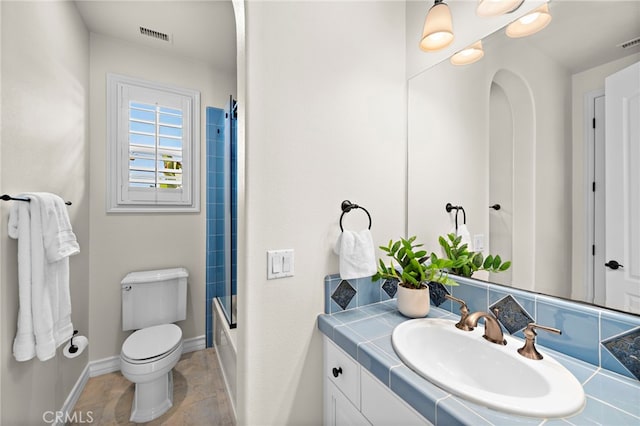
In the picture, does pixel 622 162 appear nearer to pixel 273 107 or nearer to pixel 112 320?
pixel 273 107

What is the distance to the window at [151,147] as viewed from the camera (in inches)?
84.4

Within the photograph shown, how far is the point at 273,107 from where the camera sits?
1080 mm

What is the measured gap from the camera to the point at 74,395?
5.85 ft

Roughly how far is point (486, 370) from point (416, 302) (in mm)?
318

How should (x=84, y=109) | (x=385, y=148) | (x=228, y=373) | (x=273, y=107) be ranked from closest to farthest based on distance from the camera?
1. (x=273, y=107)
2. (x=385, y=148)
3. (x=228, y=373)
4. (x=84, y=109)

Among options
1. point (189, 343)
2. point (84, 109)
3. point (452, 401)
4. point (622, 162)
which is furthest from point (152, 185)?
point (622, 162)

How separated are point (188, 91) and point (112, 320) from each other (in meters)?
2.05

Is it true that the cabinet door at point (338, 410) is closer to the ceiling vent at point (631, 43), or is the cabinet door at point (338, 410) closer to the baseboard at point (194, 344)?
the ceiling vent at point (631, 43)

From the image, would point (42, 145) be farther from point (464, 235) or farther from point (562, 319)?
point (562, 319)

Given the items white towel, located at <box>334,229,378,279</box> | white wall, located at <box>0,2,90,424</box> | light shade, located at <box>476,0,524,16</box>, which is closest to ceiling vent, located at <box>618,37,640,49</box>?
light shade, located at <box>476,0,524,16</box>

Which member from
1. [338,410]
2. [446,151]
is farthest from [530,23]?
[338,410]

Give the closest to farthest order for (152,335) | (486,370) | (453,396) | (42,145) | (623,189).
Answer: (453,396)
(623,189)
(486,370)
(42,145)
(152,335)

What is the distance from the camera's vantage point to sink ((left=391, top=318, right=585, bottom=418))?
614 millimetres

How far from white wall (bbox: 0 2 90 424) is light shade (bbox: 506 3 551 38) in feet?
6.69
